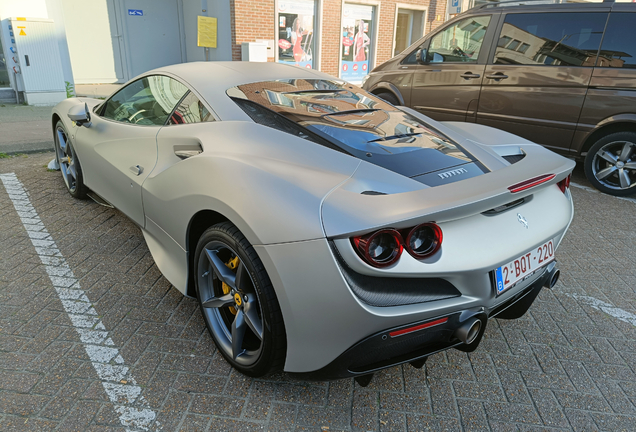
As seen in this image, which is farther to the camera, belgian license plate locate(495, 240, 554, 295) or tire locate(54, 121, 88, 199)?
tire locate(54, 121, 88, 199)

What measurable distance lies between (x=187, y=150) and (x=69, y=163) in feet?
8.36

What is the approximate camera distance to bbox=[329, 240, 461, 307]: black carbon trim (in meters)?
1.81

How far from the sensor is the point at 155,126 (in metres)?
3.05

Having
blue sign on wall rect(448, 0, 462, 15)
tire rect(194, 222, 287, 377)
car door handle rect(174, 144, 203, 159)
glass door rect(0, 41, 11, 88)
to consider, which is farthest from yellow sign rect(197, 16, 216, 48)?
tire rect(194, 222, 287, 377)

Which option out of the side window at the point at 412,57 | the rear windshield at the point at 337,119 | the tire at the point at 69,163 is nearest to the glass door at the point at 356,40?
the side window at the point at 412,57

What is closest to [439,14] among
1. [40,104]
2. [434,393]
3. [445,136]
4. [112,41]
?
[112,41]

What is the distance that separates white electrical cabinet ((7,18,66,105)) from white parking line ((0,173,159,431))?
295 inches

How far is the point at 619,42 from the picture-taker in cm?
518

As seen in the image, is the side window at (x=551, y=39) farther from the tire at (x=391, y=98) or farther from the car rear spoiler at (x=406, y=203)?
the car rear spoiler at (x=406, y=203)

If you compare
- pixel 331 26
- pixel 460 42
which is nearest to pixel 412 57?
pixel 460 42

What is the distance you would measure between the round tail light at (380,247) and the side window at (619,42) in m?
4.89

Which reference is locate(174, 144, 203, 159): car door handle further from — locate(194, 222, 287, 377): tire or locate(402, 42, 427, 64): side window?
locate(402, 42, 427, 64): side window

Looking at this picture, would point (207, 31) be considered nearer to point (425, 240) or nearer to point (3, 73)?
point (3, 73)

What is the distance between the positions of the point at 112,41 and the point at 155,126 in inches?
464
